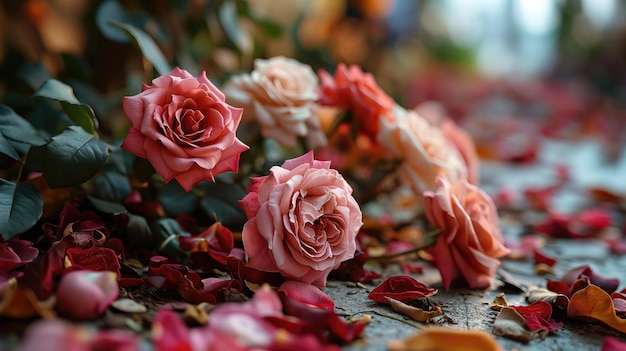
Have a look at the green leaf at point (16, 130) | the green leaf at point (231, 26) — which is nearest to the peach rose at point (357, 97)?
the green leaf at point (231, 26)

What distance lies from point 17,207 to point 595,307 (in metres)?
0.63

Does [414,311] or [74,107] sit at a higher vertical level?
[74,107]

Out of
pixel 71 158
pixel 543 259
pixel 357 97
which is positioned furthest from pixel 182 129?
pixel 543 259

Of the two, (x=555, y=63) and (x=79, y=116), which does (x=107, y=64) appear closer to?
(x=79, y=116)

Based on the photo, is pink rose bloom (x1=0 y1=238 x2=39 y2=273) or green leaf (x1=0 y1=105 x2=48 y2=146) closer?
pink rose bloom (x1=0 y1=238 x2=39 y2=273)

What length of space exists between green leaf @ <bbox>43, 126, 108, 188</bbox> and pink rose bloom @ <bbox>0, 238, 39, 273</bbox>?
7 centimetres

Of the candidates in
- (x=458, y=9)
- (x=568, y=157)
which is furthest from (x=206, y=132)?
(x=458, y=9)

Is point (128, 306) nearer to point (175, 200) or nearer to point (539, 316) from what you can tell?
point (175, 200)

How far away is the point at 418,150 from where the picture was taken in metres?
0.80

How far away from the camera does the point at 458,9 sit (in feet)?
15.3

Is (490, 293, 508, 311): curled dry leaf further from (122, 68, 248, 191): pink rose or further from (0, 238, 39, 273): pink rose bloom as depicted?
(0, 238, 39, 273): pink rose bloom

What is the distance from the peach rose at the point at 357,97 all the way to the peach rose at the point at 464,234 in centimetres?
16

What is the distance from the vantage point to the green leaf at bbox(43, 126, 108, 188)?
59 cm

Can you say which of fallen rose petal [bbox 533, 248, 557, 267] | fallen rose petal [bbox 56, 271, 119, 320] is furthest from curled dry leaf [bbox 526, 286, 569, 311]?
fallen rose petal [bbox 56, 271, 119, 320]
